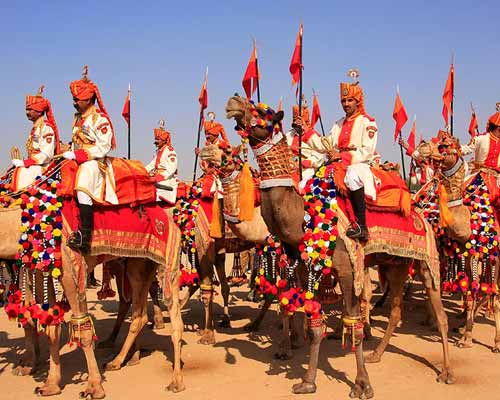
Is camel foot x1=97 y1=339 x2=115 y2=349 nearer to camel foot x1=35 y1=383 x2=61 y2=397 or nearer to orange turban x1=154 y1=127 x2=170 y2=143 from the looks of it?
camel foot x1=35 y1=383 x2=61 y2=397

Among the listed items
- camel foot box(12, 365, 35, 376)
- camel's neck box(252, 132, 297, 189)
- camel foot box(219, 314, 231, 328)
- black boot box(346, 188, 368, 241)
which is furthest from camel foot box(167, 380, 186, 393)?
camel foot box(219, 314, 231, 328)

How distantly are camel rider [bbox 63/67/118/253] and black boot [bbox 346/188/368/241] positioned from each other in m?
3.01

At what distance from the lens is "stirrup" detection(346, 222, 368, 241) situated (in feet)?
22.2

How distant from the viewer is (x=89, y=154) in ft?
22.3

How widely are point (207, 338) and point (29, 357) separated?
2.83 meters

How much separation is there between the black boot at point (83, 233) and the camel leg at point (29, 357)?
203cm

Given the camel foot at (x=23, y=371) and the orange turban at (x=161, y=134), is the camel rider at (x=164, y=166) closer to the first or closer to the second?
the orange turban at (x=161, y=134)

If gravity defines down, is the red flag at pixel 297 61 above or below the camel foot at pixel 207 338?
above

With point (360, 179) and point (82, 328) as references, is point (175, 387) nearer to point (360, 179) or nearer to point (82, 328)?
point (82, 328)

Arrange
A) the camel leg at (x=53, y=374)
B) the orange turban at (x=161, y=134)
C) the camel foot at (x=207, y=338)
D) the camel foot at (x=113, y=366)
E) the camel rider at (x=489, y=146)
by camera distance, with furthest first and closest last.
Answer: the orange turban at (x=161, y=134) → the camel rider at (x=489, y=146) → the camel foot at (x=207, y=338) → the camel foot at (x=113, y=366) → the camel leg at (x=53, y=374)

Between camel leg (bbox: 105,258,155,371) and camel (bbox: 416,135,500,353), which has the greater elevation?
camel (bbox: 416,135,500,353)

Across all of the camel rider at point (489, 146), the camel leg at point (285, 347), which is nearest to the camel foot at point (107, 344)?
the camel leg at point (285, 347)

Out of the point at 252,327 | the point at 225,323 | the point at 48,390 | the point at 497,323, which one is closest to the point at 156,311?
the point at 225,323

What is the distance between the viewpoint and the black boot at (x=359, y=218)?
6773mm
